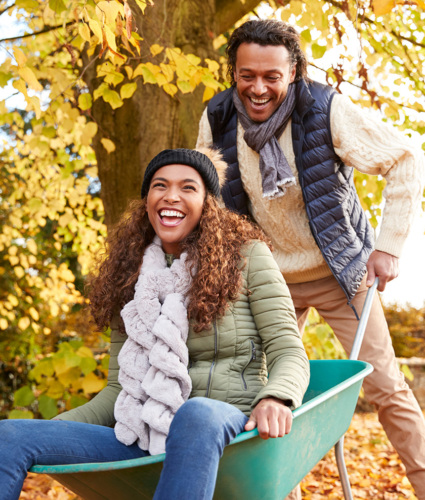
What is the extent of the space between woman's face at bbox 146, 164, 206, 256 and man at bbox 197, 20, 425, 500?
40cm

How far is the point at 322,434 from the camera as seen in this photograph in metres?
1.75

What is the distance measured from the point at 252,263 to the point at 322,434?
0.56 meters

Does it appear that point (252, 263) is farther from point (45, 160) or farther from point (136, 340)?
point (45, 160)

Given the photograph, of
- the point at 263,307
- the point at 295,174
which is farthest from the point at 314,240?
the point at 263,307

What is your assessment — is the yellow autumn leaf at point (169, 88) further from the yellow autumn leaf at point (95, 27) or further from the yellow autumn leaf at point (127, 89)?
the yellow autumn leaf at point (95, 27)

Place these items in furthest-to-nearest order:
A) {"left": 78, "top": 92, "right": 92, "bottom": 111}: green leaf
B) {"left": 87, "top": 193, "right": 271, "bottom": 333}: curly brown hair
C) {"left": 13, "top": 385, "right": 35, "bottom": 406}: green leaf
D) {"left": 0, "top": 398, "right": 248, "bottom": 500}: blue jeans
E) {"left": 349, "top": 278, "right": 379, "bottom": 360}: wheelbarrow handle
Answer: {"left": 78, "top": 92, "right": 92, "bottom": 111}: green leaf < {"left": 13, "top": 385, "right": 35, "bottom": 406}: green leaf < {"left": 349, "top": 278, "right": 379, "bottom": 360}: wheelbarrow handle < {"left": 87, "top": 193, "right": 271, "bottom": 333}: curly brown hair < {"left": 0, "top": 398, "right": 248, "bottom": 500}: blue jeans

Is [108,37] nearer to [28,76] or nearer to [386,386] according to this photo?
[28,76]

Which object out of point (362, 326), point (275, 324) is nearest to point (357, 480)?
point (362, 326)

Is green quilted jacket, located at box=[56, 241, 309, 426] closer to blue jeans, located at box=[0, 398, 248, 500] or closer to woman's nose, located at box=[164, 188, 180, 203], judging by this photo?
blue jeans, located at box=[0, 398, 248, 500]

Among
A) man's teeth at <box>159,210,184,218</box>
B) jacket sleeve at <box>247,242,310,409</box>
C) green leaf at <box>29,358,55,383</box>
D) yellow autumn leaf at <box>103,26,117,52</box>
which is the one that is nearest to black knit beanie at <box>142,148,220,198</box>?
man's teeth at <box>159,210,184,218</box>

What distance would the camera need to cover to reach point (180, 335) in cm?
181

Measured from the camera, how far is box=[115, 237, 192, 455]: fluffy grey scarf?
67.9 inches

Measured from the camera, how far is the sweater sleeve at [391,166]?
221cm

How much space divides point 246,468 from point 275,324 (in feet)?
1.61
